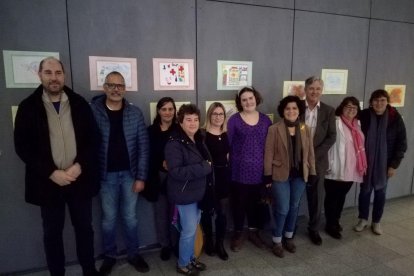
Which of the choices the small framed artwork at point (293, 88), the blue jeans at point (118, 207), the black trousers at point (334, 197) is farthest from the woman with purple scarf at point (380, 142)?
the blue jeans at point (118, 207)

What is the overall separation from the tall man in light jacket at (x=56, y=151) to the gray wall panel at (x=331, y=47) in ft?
7.31

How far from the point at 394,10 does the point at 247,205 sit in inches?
118

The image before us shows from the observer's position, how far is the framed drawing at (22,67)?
2.08 meters

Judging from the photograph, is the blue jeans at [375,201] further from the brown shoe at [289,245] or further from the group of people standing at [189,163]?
the brown shoe at [289,245]

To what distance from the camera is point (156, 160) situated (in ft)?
7.60

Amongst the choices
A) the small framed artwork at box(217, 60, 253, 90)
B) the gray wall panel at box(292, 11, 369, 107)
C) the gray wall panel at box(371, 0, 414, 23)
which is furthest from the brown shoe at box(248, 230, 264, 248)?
the gray wall panel at box(371, 0, 414, 23)

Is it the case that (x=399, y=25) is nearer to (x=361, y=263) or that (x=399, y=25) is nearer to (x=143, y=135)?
(x=361, y=263)

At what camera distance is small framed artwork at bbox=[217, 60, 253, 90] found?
272cm

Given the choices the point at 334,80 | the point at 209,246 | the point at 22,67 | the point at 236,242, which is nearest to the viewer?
the point at 22,67

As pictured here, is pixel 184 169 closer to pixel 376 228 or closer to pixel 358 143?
pixel 358 143

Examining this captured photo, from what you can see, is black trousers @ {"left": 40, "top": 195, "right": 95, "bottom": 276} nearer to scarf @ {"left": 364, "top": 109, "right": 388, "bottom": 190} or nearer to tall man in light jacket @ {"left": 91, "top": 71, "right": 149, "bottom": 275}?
tall man in light jacket @ {"left": 91, "top": 71, "right": 149, "bottom": 275}

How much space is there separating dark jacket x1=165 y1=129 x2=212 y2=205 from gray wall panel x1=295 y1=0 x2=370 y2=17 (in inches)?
78.7

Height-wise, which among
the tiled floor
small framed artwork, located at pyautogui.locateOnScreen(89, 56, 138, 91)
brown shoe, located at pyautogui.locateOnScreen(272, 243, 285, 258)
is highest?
small framed artwork, located at pyautogui.locateOnScreen(89, 56, 138, 91)

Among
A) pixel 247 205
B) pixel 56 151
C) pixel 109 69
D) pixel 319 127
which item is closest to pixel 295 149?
pixel 319 127
